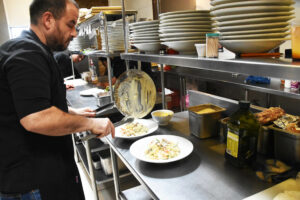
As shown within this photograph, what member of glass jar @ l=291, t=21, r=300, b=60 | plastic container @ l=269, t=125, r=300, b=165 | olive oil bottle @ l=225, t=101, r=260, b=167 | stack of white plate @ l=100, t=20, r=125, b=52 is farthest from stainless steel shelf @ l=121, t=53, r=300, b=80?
stack of white plate @ l=100, t=20, r=125, b=52

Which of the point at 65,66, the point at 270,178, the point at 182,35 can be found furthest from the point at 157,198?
the point at 65,66

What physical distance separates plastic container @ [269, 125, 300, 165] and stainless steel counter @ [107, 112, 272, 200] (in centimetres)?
16

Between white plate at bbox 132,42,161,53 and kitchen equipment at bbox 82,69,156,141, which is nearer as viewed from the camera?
white plate at bbox 132,42,161,53

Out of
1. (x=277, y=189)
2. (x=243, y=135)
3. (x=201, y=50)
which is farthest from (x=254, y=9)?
(x=277, y=189)

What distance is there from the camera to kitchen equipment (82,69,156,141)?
1.40 m

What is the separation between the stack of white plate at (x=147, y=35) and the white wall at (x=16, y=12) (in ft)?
17.9

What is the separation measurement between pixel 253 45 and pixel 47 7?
94cm

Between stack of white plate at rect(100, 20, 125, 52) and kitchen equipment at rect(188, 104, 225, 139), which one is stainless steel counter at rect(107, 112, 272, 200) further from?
stack of white plate at rect(100, 20, 125, 52)

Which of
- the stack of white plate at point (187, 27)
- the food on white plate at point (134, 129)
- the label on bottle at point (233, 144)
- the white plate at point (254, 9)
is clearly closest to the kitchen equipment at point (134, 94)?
the food on white plate at point (134, 129)

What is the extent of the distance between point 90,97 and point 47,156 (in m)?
1.53

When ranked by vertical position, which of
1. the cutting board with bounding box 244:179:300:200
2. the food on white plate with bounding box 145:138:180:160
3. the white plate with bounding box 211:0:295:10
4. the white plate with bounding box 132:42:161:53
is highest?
the white plate with bounding box 211:0:295:10

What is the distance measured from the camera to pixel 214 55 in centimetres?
80

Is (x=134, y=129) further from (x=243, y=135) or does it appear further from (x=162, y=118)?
(x=243, y=135)

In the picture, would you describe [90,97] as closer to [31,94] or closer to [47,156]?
[47,156]
